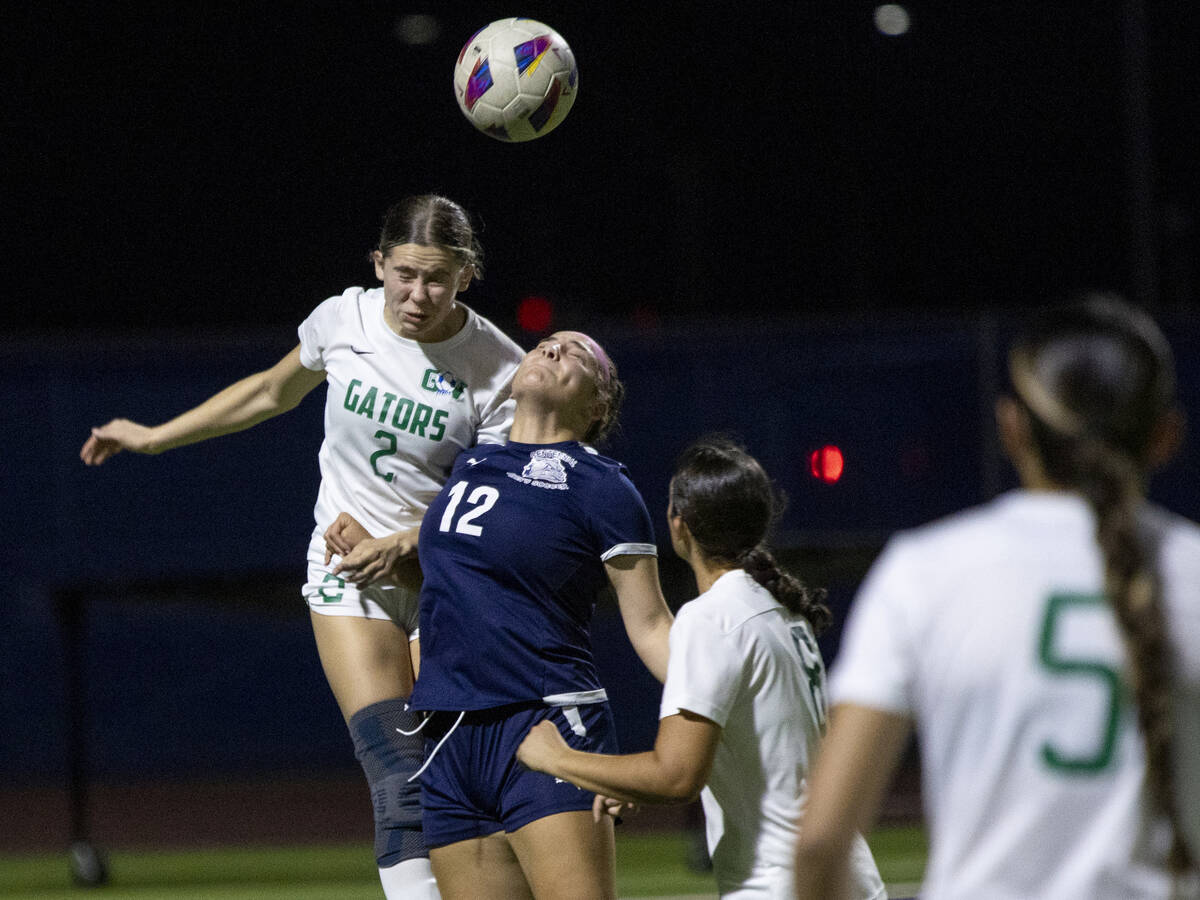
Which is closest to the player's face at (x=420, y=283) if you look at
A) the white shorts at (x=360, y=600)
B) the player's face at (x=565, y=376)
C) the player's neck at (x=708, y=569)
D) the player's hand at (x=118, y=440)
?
the player's face at (x=565, y=376)

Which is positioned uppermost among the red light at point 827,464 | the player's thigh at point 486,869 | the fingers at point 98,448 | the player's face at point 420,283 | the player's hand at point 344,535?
the player's face at point 420,283

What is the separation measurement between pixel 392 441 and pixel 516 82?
45.2 inches

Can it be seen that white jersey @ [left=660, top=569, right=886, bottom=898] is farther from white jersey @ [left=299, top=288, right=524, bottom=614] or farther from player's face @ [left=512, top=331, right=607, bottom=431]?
white jersey @ [left=299, top=288, right=524, bottom=614]

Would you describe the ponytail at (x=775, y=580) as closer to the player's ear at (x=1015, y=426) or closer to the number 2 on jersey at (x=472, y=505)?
the number 2 on jersey at (x=472, y=505)

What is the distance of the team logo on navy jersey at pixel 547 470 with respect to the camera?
3137mm

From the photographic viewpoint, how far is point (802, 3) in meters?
16.0

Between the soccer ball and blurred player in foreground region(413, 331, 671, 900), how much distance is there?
4.28 ft

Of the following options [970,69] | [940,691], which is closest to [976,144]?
[970,69]

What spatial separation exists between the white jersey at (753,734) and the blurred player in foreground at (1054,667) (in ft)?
2.92

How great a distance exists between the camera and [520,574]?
307 centimetres

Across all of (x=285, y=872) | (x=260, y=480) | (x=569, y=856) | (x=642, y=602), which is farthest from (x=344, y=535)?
(x=260, y=480)

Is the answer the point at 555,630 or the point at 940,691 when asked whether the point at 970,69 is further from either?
the point at 940,691

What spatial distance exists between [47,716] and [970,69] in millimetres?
12331

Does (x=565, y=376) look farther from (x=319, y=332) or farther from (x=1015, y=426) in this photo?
(x=1015, y=426)
